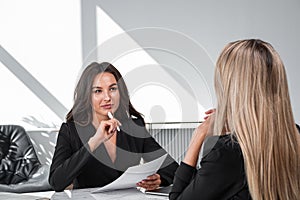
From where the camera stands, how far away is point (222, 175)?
1.32m

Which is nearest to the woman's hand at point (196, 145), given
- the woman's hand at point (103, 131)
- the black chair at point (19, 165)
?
the woman's hand at point (103, 131)

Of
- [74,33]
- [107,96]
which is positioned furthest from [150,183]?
[74,33]

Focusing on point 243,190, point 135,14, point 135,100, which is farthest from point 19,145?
point 243,190

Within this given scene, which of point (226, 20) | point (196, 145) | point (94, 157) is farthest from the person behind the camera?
point (226, 20)

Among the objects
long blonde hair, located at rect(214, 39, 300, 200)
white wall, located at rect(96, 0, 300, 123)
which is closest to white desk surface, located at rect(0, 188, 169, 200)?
long blonde hair, located at rect(214, 39, 300, 200)

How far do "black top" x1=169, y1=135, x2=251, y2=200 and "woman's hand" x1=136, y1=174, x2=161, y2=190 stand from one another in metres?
0.70

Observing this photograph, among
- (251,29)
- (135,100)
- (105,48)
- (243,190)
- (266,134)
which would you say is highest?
(251,29)

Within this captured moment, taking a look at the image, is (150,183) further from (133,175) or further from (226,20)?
(226,20)

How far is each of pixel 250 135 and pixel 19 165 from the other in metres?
3.07

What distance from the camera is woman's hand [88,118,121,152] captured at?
203cm

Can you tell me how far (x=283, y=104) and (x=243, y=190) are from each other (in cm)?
25

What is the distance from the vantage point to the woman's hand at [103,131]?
6.66 feet

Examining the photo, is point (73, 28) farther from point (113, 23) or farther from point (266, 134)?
point (266, 134)

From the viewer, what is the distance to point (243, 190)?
1344mm
